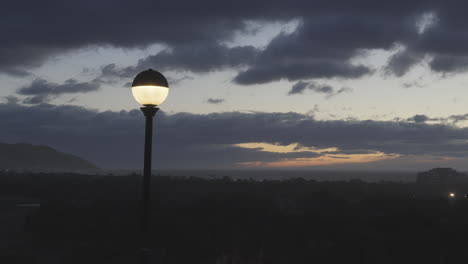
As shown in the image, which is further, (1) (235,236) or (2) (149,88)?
(1) (235,236)

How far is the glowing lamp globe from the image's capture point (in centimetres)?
722

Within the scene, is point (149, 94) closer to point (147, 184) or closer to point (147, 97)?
point (147, 97)

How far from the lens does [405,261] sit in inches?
607

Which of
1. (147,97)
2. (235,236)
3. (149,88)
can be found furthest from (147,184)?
(235,236)

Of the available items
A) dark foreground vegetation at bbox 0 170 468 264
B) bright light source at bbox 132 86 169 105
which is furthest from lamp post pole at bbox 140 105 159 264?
dark foreground vegetation at bbox 0 170 468 264

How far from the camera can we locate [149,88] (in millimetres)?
7211

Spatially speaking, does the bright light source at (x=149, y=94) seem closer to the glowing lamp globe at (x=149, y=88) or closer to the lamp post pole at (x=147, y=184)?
the glowing lamp globe at (x=149, y=88)

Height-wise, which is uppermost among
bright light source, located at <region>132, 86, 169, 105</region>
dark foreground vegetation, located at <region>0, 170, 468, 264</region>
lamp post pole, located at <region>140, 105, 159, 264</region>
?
bright light source, located at <region>132, 86, 169, 105</region>

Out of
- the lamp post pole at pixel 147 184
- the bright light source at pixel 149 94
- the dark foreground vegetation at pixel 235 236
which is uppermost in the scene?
the bright light source at pixel 149 94

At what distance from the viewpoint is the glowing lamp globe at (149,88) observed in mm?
7219

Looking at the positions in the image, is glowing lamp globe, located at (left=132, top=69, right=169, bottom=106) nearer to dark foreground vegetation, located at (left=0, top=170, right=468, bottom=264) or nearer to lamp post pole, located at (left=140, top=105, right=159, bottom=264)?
lamp post pole, located at (left=140, top=105, right=159, bottom=264)

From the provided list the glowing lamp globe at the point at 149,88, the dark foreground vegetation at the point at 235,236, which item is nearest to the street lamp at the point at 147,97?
the glowing lamp globe at the point at 149,88

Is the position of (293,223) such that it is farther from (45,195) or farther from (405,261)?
(45,195)

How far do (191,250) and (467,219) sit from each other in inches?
542
